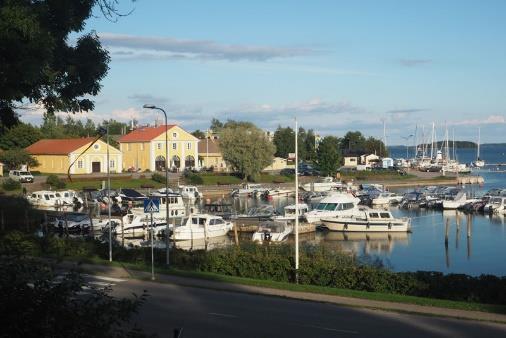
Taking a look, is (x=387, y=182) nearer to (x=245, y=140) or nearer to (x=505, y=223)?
(x=245, y=140)

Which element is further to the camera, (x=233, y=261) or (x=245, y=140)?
(x=245, y=140)

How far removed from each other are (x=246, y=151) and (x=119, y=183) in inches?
1000

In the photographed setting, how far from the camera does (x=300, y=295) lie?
2405 cm

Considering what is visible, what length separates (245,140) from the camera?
116 metres

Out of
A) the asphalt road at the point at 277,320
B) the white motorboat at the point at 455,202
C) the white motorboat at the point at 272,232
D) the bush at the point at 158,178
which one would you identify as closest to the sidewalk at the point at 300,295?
the asphalt road at the point at 277,320

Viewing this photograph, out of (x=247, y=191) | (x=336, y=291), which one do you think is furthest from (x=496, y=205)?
(x=336, y=291)

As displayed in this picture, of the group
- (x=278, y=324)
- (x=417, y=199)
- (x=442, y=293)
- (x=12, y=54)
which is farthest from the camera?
(x=417, y=199)

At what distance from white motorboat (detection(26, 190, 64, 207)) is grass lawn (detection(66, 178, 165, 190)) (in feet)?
40.9

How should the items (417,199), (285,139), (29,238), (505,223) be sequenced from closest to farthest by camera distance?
(29,238)
(505,223)
(417,199)
(285,139)

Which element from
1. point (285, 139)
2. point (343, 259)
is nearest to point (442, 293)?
point (343, 259)

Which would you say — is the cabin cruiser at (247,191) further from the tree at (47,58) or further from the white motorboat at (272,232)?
the tree at (47,58)

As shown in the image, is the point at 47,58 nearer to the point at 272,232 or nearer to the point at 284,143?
the point at 272,232

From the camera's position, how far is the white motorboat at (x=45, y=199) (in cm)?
7734

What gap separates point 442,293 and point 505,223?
1958 inches
